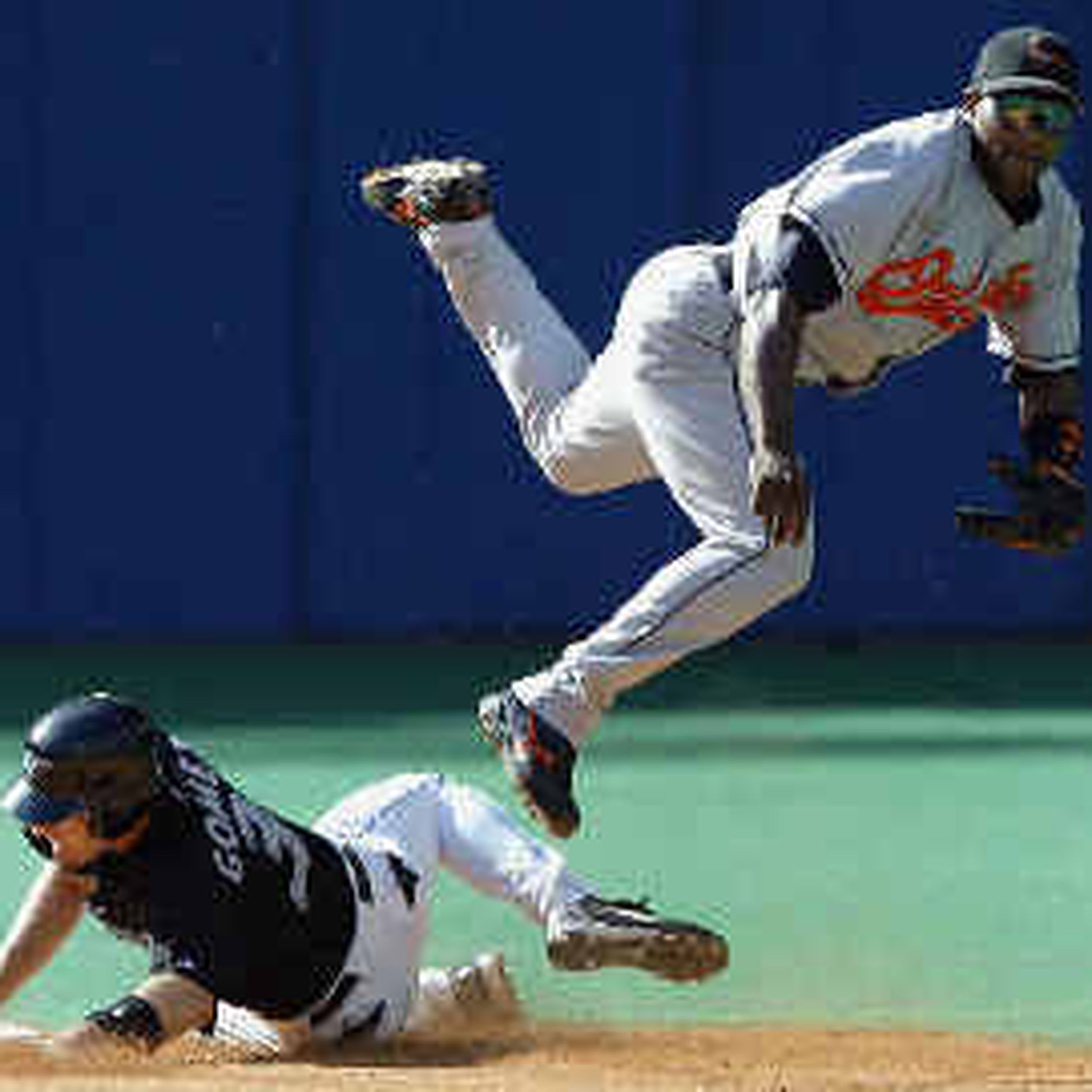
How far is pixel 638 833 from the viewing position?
8703mm

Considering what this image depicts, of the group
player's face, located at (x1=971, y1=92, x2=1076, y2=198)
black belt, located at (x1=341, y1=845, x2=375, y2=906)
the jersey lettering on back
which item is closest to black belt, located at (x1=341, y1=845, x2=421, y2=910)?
black belt, located at (x1=341, y1=845, x2=375, y2=906)

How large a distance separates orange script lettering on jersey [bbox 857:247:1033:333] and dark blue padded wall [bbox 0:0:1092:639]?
18.8 feet

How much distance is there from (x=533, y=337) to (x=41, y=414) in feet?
18.0

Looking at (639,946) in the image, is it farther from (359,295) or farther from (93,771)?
Answer: (359,295)

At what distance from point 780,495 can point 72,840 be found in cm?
140

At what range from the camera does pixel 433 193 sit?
298 inches

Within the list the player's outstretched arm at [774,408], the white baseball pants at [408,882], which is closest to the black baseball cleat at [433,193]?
the player's outstretched arm at [774,408]

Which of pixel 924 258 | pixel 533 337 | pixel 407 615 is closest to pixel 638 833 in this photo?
pixel 533 337

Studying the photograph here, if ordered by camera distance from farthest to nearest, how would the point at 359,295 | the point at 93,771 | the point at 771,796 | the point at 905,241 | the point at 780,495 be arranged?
the point at 359,295 < the point at 771,796 < the point at 905,241 < the point at 780,495 < the point at 93,771

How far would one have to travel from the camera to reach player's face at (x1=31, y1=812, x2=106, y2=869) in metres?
A: 6.02

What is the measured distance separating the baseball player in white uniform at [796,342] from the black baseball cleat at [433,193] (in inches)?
20.3

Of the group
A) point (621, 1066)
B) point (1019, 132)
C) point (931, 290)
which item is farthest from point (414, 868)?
point (1019, 132)

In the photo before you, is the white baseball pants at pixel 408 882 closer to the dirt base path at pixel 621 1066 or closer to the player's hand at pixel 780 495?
the dirt base path at pixel 621 1066

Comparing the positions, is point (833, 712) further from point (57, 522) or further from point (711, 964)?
point (711, 964)
